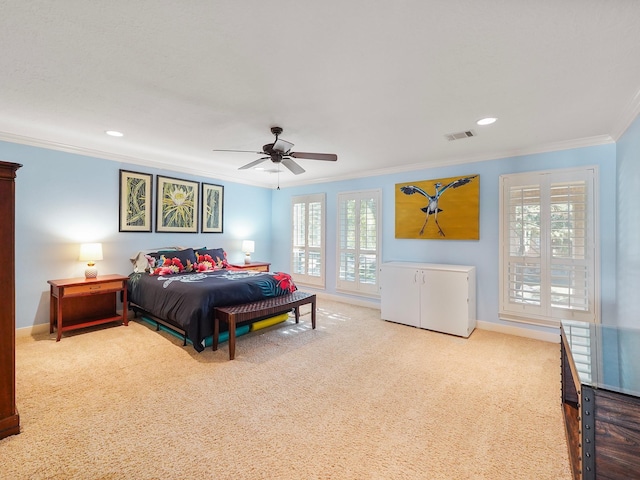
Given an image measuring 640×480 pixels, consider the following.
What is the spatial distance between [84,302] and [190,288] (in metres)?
1.91

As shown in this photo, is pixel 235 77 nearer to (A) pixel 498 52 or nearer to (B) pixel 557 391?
(A) pixel 498 52

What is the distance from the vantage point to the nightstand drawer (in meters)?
3.55

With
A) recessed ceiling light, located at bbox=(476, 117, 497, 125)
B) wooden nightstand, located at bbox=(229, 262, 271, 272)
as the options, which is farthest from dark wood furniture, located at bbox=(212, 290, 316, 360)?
recessed ceiling light, located at bbox=(476, 117, 497, 125)

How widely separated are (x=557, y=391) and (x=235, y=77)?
3.73 metres

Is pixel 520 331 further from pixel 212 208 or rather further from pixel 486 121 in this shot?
pixel 212 208

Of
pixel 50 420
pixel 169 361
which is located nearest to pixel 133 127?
pixel 169 361

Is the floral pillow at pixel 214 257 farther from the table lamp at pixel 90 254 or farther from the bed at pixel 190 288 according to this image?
the table lamp at pixel 90 254

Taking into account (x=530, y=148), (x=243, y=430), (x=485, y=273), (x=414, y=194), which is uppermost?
(x=530, y=148)

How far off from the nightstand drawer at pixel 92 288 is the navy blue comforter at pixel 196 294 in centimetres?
28

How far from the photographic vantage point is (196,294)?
325 centimetres

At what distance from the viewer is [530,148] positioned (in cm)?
372

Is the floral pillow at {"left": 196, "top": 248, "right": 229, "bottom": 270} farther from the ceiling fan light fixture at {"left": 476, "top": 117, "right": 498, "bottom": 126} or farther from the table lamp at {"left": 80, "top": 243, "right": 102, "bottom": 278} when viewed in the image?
the ceiling fan light fixture at {"left": 476, "top": 117, "right": 498, "bottom": 126}

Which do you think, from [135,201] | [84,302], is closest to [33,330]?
[84,302]

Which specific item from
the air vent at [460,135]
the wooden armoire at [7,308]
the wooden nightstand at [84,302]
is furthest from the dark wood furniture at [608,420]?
the wooden nightstand at [84,302]
